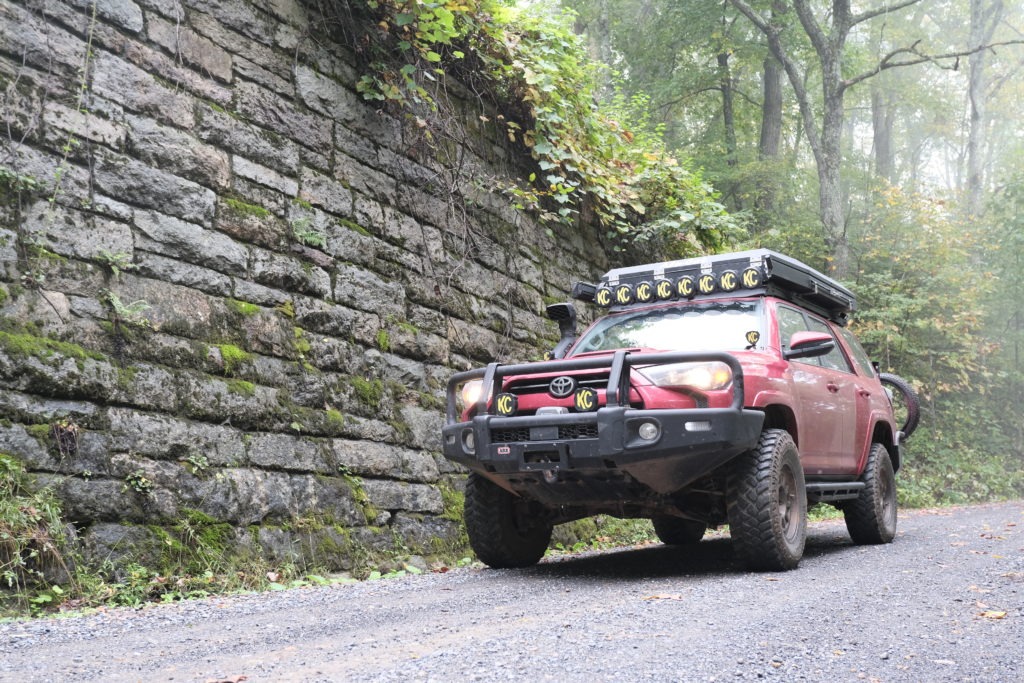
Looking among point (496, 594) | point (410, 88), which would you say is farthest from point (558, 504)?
point (410, 88)

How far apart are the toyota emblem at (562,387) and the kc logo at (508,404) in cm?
25

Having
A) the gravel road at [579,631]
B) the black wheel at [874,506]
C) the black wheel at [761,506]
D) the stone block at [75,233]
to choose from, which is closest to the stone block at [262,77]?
the stone block at [75,233]

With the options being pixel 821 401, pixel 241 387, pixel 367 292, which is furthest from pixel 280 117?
pixel 821 401

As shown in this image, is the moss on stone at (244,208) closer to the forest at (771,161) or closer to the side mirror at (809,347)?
the forest at (771,161)

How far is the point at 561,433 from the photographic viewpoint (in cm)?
528

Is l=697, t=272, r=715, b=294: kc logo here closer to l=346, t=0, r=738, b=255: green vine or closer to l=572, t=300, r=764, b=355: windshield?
l=572, t=300, r=764, b=355: windshield

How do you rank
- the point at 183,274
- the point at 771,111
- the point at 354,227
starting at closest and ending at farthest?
the point at 183,274 → the point at 354,227 → the point at 771,111

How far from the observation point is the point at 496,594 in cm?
507

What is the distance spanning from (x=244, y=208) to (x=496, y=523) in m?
2.73

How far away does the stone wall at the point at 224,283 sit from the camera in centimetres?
502

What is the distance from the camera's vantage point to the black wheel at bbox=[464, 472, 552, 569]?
20.1 feet

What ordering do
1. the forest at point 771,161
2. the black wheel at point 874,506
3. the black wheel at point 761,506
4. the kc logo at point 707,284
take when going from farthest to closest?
the forest at point 771,161, the black wheel at point 874,506, the kc logo at point 707,284, the black wheel at point 761,506

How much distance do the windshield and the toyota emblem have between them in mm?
1096

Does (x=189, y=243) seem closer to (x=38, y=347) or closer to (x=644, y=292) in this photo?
(x=38, y=347)
